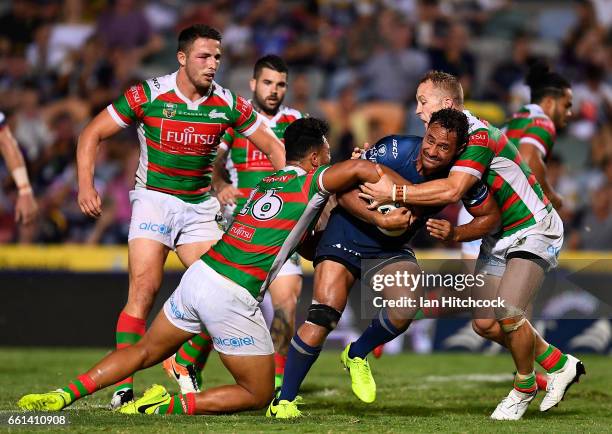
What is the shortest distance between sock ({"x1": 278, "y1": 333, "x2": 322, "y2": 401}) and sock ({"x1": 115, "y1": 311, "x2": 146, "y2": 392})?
1.34 m

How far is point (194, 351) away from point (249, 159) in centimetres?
200

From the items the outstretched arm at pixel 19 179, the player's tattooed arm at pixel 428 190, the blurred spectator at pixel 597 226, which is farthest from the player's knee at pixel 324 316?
the blurred spectator at pixel 597 226

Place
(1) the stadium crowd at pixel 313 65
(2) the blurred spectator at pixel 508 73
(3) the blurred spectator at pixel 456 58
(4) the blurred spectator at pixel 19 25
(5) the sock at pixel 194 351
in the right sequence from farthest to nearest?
(4) the blurred spectator at pixel 19 25, (2) the blurred spectator at pixel 508 73, (3) the blurred spectator at pixel 456 58, (1) the stadium crowd at pixel 313 65, (5) the sock at pixel 194 351

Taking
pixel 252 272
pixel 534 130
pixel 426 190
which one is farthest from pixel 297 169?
pixel 534 130

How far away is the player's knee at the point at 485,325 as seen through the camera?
8.80m

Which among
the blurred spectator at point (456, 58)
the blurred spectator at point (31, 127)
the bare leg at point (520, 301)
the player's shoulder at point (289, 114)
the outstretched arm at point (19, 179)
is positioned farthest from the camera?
the blurred spectator at point (456, 58)

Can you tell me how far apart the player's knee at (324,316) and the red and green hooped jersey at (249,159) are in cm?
245

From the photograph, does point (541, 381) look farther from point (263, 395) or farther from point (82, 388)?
point (82, 388)

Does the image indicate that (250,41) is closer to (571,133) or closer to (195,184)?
(571,133)

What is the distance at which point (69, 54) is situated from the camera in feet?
65.0

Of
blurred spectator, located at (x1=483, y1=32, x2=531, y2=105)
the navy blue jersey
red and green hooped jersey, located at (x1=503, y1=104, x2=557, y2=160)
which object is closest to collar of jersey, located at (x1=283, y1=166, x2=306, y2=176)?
the navy blue jersey

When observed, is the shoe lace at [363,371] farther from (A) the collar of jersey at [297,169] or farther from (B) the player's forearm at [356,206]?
(A) the collar of jersey at [297,169]

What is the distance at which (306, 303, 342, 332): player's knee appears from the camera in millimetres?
8062

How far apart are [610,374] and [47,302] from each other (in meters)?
7.34
